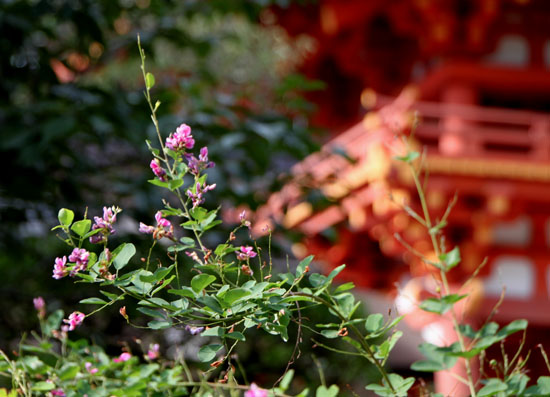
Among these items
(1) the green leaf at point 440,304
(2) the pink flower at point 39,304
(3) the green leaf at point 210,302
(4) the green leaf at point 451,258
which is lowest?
(2) the pink flower at point 39,304

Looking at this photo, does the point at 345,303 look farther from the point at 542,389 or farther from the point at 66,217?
the point at 66,217

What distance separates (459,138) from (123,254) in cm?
535

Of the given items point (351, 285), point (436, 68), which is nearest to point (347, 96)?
point (436, 68)

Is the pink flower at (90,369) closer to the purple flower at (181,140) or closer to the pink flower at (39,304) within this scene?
the pink flower at (39,304)

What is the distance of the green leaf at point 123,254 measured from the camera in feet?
3.92

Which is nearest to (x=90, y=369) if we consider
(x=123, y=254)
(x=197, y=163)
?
(x=123, y=254)

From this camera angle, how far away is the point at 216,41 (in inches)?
158

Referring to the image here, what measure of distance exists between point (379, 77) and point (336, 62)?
1.06 m

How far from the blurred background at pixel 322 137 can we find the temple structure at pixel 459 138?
0.02 m

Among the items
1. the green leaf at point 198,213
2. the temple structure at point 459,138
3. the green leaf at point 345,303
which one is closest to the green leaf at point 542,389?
the green leaf at point 345,303

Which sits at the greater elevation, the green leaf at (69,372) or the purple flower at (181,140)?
the purple flower at (181,140)

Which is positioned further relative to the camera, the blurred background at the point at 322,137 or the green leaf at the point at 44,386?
the blurred background at the point at 322,137

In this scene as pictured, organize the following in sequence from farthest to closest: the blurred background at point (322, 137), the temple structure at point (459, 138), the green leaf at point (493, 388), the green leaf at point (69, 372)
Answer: the temple structure at point (459, 138) < the blurred background at point (322, 137) < the green leaf at point (69, 372) < the green leaf at point (493, 388)

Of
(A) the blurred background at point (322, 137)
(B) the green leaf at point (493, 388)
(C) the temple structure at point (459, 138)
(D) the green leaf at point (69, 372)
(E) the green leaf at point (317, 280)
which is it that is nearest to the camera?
(B) the green leaf at point (493, 388)
